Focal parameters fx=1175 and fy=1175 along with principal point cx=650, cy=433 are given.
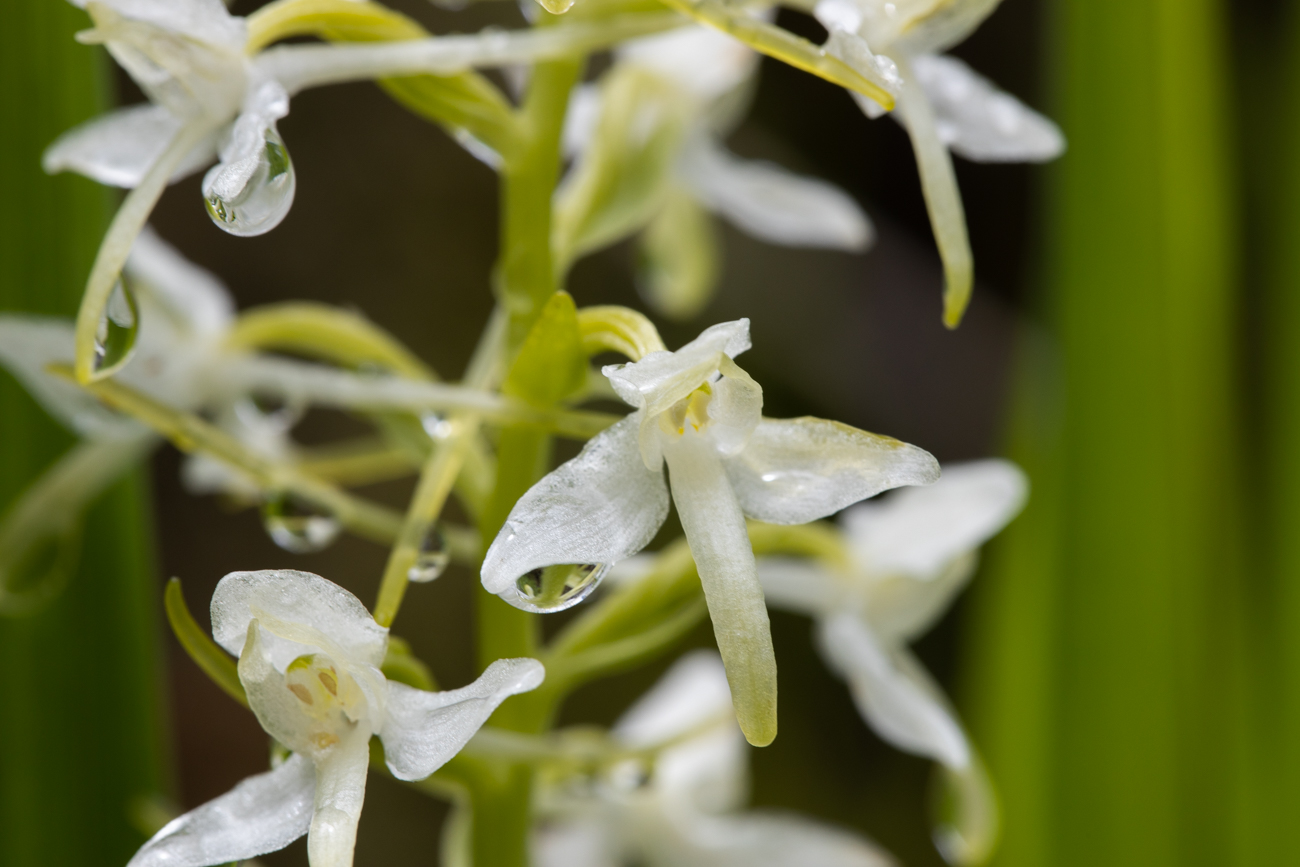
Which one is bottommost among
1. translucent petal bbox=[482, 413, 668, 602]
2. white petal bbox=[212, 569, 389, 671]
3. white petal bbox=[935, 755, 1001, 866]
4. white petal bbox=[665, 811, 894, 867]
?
white petal bbox=[665, 811, 894, 867]

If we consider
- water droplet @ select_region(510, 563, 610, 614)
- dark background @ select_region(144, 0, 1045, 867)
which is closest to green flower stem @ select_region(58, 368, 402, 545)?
water droplet @ select_region(510, 563, 610, 614)

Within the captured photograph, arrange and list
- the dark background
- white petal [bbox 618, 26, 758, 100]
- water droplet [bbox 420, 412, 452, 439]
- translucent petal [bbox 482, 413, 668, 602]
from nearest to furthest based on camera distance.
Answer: translucent petal [bbox 482, 413, 668, 602] → water droplet [bbox 420, 412, 452, 439] → white petal [bbox 618, 26, 758, 100] → the dark background

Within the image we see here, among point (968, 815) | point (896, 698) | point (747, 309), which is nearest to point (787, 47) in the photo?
point (896, 698)

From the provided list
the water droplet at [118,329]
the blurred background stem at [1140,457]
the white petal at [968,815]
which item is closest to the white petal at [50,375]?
the water droplet at [118,329]

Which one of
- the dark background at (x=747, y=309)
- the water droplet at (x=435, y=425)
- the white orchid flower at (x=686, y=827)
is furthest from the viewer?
the dark background at (x=747, y=309)

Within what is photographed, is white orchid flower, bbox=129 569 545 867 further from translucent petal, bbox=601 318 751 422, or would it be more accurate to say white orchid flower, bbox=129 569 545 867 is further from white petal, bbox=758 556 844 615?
white petal, bbox=758 556 844 615

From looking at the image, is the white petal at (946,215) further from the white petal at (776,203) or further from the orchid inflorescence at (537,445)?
the white petal at (776,203)

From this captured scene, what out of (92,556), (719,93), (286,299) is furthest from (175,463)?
(719,93)
